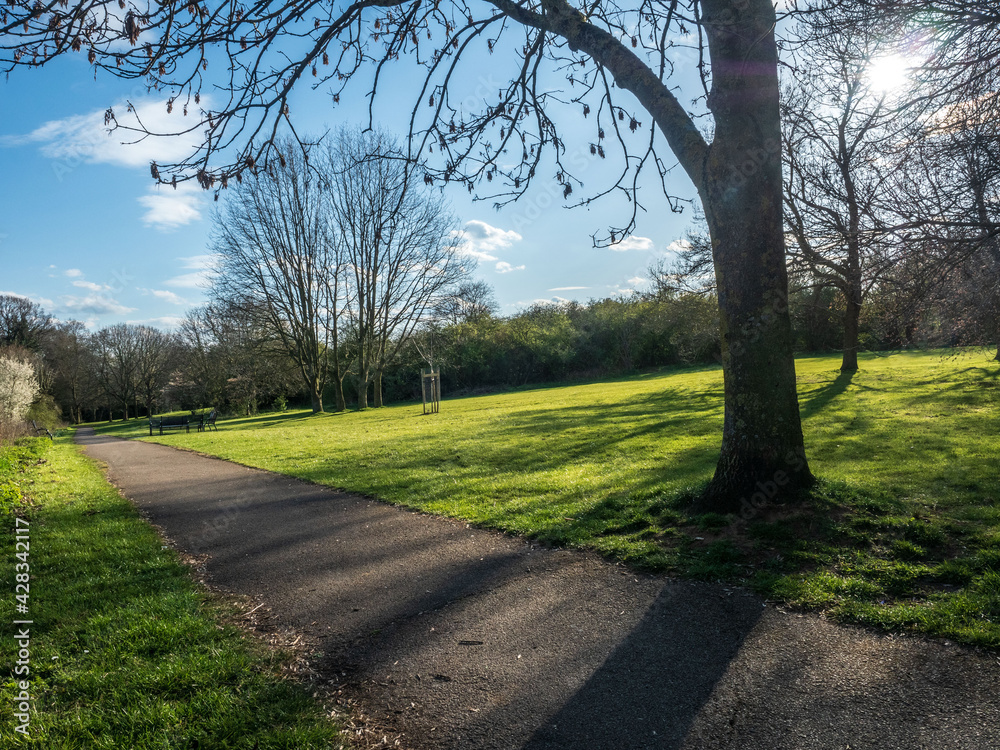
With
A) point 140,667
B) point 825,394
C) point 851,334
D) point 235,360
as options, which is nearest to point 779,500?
point 140,667

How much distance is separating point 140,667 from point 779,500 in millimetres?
5284

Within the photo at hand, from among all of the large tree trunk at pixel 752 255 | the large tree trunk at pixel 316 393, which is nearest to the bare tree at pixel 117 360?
the large tree trunk at pixel 316 393

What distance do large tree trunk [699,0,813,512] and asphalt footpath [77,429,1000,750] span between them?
184cm

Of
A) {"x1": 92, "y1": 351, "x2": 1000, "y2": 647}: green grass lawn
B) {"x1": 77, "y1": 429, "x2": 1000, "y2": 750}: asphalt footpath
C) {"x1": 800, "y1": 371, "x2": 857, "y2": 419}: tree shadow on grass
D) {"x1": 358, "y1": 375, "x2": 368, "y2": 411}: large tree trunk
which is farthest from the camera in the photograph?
{"x1": 358, "y1": 375, "x2": 368, "y2": 411}: large tree trunk

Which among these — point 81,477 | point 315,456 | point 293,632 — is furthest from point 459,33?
point 81,477

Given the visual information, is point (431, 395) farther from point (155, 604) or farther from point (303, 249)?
point (155, 604)

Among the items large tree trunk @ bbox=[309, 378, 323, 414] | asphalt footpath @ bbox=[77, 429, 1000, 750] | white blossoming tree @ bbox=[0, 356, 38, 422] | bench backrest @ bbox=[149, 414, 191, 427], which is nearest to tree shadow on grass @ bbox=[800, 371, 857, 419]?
asphalt footpath @ bbox=[77, 429, 1000, 750]

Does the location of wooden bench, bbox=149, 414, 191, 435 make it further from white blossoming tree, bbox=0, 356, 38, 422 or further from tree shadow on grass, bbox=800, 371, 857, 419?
tree shadow on grass, bbox=800, 371, 857, 419

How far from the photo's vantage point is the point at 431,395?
2581 centimetres

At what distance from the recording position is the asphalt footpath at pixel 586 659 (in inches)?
98.6

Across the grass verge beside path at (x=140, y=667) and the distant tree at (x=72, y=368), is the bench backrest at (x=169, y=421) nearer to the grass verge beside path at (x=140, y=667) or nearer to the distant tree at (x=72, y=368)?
the grass verge beside path at (x=140, y=667)

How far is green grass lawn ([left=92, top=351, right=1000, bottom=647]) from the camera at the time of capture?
3.88 meters

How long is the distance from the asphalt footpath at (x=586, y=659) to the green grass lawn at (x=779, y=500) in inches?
18.4

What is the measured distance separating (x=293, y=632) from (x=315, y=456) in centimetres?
882
